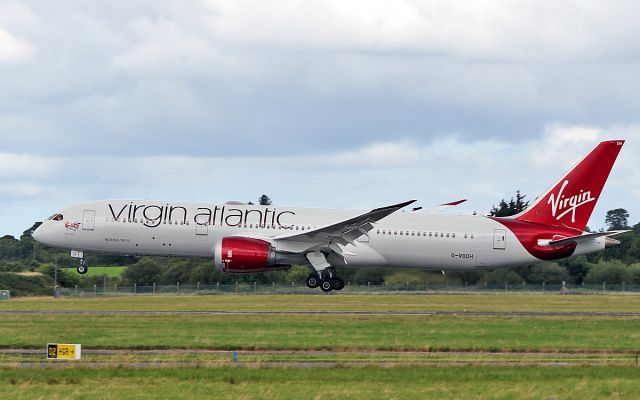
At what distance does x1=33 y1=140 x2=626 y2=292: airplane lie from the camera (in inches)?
1967

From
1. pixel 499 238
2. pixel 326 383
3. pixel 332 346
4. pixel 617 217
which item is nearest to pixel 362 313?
pixel 499 238

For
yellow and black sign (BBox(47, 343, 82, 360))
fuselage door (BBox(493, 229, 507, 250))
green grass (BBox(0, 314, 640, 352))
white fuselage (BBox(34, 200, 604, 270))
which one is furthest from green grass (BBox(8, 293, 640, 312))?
yellow and black sign (BBox(47, 343, 82, 360))

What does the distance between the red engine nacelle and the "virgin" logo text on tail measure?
13.9 metres

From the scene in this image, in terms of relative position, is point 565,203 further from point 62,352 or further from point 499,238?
point 62,352

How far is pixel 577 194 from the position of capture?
174ft

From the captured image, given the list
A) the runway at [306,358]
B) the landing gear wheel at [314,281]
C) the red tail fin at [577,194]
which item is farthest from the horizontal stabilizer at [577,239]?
the runway at [306,358]

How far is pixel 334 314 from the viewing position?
4475 cm

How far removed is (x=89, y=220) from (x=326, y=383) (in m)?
30.0

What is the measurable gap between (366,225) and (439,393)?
27107mm

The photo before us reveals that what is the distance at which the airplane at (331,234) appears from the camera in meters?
50.0

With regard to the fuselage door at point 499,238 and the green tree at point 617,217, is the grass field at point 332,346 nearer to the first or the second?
the fuselage door at point 499,238

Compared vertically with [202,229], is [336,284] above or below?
below

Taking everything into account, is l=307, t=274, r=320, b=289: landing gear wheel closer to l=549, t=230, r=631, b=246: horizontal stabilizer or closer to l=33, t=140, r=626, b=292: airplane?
l=33, t=140, r=626, b=292: airplane

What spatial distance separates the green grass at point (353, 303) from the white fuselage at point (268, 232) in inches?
92.0
